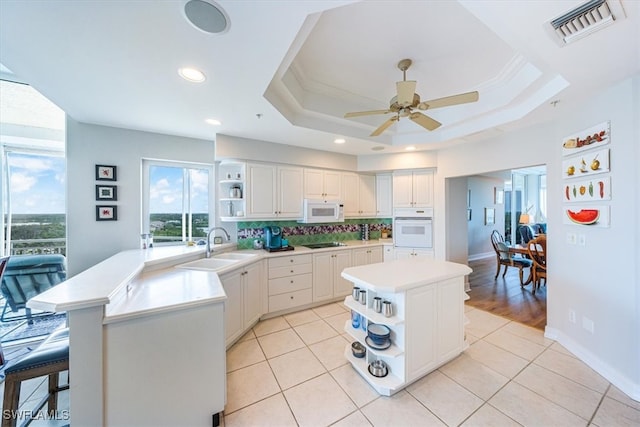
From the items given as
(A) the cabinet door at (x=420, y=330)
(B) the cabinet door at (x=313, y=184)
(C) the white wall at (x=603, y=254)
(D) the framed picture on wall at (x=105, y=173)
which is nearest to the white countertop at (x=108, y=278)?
(D) the framed picture on wall at (x=105, y=173)

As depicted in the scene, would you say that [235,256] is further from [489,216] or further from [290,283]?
[489,216]

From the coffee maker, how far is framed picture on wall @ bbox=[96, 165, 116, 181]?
201cm

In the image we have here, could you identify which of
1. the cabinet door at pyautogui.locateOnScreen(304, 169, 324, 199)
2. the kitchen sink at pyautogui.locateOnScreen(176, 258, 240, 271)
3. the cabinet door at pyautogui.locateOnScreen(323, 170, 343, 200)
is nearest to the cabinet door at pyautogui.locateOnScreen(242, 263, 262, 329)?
the kitchen sink at pyautogui.locateOnScreen(176, 258, 240, 271)

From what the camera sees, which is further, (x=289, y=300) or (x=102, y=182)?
(x=289, y=300)

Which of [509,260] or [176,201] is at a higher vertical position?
[176,201]

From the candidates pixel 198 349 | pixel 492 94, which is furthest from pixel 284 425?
pixel 492 94

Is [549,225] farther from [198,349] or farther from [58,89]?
[58,89]

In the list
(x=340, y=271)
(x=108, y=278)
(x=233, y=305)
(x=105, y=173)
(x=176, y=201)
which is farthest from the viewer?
(x=340, y=271)

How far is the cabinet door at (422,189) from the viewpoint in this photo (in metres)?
4.06

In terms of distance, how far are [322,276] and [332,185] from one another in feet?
5.25

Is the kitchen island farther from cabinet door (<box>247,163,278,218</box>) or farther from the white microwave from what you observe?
cabinet door (<box>247,163,278,218</box>)

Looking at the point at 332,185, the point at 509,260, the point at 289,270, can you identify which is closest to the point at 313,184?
the point at 332,185

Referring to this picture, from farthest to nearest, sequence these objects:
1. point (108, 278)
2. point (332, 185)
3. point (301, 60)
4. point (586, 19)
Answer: point (332, 185) < point (301, 60) < point (108, 278) < point (586, 19)

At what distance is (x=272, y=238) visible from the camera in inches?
138
